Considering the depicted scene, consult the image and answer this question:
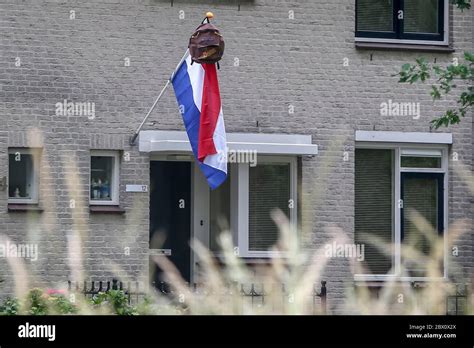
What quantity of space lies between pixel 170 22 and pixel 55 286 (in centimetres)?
401

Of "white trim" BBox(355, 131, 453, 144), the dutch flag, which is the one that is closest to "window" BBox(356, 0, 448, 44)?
"white trim" BBox(355, 131, 453, 144)

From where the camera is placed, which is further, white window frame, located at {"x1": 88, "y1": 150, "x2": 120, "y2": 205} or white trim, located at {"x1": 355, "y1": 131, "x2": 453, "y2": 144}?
white trim, located at {"x1": 355, "y1": 131, "x2": 453, "y2": 144}

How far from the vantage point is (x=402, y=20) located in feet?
61.6

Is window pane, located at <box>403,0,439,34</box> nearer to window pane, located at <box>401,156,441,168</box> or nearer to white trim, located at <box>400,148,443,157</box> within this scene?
white trim, located at <box>400,148,443,157</box>

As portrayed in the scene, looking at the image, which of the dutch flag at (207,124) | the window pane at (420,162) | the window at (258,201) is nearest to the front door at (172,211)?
the window at (258,201)

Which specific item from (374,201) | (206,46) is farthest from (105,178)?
(374,201)

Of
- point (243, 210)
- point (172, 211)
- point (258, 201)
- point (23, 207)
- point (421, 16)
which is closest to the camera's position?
point (23, 207)

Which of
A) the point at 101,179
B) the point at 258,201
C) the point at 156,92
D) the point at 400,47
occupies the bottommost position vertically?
the point at 258,201

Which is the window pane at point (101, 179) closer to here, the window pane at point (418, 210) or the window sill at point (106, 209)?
the window sill at point (106, 209)

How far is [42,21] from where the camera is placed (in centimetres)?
1725

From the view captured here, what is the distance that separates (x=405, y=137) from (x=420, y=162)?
561 mm

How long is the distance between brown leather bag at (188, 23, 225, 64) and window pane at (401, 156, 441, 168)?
4.52 m

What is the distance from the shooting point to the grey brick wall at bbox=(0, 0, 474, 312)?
17219 millimetres

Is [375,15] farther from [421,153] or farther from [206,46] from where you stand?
[206,46]
